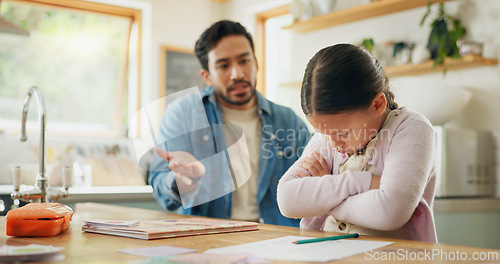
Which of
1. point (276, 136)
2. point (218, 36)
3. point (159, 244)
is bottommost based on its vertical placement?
point (159, 244)

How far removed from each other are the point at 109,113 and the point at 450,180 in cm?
322

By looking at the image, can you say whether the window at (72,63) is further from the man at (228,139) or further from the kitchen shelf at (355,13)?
the man at (228,139)

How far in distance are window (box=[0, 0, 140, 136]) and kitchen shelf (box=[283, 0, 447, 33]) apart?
6.11 feet

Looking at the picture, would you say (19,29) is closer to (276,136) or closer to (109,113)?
(276,136)

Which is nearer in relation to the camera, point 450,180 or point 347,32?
point 450,180

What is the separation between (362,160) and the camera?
1288 mm

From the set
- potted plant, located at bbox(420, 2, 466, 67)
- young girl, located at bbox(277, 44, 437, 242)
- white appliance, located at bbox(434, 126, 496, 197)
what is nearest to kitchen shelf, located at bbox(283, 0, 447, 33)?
potted plant, located at bbox(420, 2, 466, 67)

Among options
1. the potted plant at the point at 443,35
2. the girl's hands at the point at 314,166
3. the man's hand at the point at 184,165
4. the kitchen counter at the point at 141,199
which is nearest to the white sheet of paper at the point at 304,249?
the girl's hands at the point at 314,166

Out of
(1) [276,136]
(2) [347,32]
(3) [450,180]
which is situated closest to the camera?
(1) [276,136]

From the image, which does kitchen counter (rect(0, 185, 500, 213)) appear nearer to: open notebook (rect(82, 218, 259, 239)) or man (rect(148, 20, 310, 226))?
man (rect(148, 20, 310, 226))

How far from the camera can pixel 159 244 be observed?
3.32 ft

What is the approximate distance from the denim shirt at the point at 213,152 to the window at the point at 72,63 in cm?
277

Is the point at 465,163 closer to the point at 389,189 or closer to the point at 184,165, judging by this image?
the point at 184,165

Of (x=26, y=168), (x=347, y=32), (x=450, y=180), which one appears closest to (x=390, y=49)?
(x=347, y=32)
